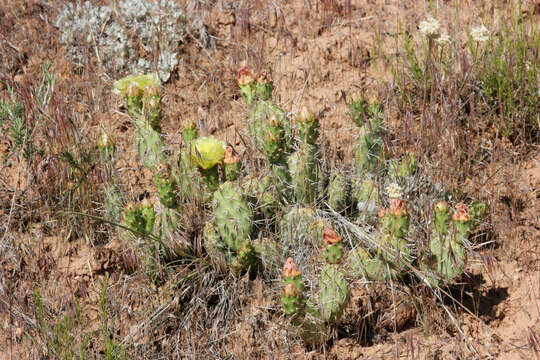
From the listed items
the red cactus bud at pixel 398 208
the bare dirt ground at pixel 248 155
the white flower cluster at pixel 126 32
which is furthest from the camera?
the white flower cluster at pixel 126 32

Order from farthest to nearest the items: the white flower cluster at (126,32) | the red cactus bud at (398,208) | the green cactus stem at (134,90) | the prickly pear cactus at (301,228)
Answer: the white flower cluster at (126,32) → the green cactus stem at (134,90) → the prickly pear cactus at (301,228) → the red cactus bud at (398,208)

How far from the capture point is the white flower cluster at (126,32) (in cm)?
359

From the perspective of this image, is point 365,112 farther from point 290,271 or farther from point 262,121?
point 290,271

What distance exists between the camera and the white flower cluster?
3594 mm

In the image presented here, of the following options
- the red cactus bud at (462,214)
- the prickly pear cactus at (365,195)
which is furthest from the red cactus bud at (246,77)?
the red cactus bud at (462,214)

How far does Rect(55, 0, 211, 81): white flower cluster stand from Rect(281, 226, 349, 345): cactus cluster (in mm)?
1752

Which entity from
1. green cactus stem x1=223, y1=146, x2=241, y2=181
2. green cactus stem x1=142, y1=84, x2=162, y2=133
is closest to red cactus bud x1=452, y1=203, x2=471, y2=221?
green cactus stem x1=223, y1=146, x2=241, y2=181

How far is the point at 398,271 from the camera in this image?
2410mm

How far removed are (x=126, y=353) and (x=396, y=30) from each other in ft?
7.64

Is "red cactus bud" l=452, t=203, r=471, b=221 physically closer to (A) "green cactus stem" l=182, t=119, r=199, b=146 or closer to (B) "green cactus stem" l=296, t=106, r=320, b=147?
(B) "green cactus stem" l=296, t=106, r=320, b=147

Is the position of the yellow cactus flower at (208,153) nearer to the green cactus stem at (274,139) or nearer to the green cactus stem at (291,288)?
the green cactus stem at (274,139)

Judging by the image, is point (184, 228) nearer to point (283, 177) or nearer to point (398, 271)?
point (283, 177)

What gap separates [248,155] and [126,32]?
1319 millimetres

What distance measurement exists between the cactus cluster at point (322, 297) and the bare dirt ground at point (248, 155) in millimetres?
100
